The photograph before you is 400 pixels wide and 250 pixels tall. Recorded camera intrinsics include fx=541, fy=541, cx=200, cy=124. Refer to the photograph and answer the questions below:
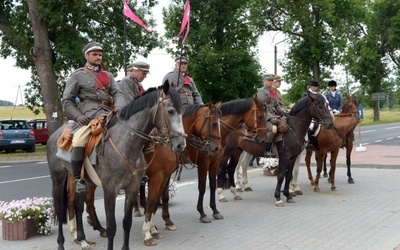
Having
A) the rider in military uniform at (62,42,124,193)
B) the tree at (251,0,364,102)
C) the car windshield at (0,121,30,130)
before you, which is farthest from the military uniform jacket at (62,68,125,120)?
the tree at (251,0,364,102)

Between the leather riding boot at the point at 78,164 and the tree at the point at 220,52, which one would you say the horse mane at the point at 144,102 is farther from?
the tree at the point at 220,52

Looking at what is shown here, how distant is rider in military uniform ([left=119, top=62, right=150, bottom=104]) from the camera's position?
8656 mm

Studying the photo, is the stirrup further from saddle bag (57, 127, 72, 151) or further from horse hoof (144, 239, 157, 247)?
horse hoof (144, 239, 157, 247)

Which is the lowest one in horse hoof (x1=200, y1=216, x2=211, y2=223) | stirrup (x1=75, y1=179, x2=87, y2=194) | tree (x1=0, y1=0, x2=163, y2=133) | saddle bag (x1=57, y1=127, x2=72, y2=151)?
horse hoof (x1=200, y1=216, x2=211, y2=223)

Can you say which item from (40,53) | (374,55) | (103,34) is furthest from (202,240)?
(374,55)

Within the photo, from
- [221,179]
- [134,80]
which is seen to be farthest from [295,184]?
[134,80]

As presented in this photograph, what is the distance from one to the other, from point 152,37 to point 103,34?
106 inches

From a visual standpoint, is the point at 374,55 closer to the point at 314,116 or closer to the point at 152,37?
the point at 152,37

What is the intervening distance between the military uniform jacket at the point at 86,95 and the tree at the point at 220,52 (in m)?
28.3

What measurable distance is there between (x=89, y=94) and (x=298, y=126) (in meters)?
5.69

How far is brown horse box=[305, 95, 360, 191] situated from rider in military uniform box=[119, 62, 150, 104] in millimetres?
5533

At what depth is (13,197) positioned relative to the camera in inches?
522

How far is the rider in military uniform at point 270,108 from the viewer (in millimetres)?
11134

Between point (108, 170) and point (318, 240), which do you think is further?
point (318, 240)
